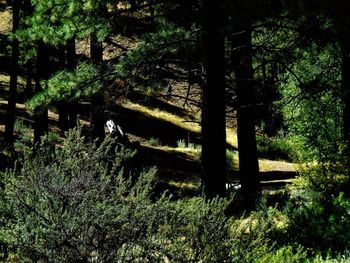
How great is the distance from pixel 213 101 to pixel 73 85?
2.85 metres

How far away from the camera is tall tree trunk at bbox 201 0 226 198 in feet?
32.1

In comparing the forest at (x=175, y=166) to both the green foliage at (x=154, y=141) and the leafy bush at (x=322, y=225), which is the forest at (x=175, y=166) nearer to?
the leafy bush at (x=322, y=225)

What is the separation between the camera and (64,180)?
6.23 metres

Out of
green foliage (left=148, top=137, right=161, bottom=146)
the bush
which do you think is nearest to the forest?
Answer: the bush

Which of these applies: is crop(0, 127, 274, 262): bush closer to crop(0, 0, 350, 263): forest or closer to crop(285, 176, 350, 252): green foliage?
crop(0, 0, 350, 263): forest

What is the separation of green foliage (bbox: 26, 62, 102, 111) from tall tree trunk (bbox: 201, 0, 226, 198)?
223 cm

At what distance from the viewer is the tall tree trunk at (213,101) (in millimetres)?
9789

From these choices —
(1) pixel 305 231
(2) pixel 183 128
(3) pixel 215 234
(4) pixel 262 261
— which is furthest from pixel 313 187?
(2) pixel 183 128


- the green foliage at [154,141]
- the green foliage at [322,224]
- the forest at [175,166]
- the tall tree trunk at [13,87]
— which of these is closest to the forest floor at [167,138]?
the green foliage at [154,141]

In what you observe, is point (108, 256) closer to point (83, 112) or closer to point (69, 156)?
point (69, 156)

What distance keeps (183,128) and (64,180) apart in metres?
24.4

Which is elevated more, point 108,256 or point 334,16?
point 334,16

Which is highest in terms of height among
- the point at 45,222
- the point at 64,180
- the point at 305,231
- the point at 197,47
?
the point at 197,47

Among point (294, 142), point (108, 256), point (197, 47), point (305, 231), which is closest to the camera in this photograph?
point (108, 256)
